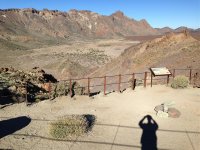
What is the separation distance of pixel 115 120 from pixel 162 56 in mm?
20335

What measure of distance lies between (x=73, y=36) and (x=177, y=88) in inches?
5004

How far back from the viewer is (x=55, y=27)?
14325 centimetres

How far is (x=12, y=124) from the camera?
12.2 meters

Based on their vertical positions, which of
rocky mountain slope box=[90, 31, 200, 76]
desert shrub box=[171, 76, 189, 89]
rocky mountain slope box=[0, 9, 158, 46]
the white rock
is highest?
rocky mountain slope box=[0, 9, 158, 46]

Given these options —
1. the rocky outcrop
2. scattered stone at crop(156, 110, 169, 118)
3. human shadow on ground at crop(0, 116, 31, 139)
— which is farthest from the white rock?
the rocky outcrop

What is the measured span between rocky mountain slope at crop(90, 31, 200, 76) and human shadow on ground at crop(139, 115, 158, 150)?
43.7 ft

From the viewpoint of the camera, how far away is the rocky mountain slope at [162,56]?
27.4 meters

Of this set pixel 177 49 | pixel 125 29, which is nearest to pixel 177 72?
pixel 177 49

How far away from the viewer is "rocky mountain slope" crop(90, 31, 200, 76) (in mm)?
27380

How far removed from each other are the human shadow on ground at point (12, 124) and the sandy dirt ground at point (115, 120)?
247mm

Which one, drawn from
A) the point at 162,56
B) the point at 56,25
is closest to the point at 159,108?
the point at 162,56

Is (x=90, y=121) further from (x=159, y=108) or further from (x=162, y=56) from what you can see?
(x=162, y=56)

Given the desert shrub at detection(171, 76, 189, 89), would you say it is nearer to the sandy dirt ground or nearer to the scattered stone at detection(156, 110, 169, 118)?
the sandy dirt ground

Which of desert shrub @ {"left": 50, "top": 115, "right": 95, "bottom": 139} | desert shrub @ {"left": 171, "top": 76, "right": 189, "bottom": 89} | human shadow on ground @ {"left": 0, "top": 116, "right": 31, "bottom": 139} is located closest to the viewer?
desert shrub @ {"left": 50, "top": 115, "right": 95, "bottom": 139}
